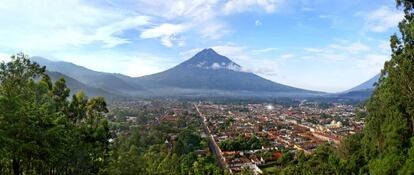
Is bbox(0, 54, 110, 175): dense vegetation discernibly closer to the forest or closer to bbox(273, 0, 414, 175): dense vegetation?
the forest

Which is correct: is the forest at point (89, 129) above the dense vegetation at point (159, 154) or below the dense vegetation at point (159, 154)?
above

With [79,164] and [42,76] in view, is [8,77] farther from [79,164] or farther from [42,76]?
[79,164]

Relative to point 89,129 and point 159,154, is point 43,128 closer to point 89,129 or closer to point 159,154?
point 89,129

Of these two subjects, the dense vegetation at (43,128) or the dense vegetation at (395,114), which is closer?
the dense vegetation at (43,128)

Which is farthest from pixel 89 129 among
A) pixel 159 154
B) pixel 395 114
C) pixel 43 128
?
pixel 159 154

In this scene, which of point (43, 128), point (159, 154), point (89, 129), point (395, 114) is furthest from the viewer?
point (159, 154)

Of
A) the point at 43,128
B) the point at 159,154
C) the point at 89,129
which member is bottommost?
the point at 159,154

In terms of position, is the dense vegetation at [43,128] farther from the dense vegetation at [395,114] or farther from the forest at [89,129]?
the dense vegetation at [395,114]

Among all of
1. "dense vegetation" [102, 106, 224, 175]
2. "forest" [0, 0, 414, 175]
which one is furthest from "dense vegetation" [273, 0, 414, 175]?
"dense vegetation" [102, 106, 224, 175]

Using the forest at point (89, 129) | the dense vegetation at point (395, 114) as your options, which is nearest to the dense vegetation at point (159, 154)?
the forest at point (89, 129)
